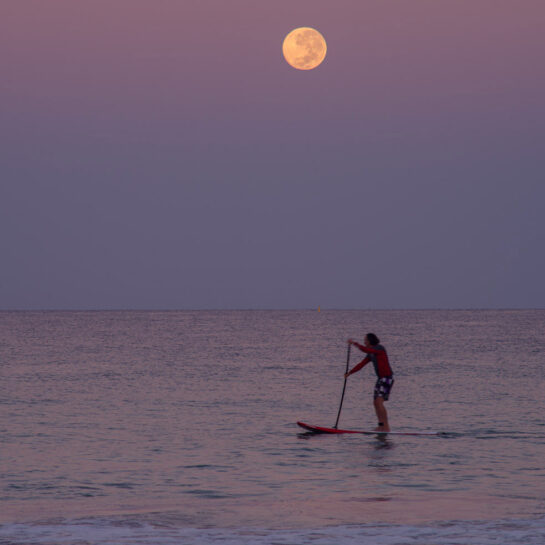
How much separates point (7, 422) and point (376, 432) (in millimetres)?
8909

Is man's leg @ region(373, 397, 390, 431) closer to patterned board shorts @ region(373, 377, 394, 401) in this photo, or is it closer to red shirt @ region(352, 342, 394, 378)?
patterned board shorts @ region(373, 377, 394, 401)

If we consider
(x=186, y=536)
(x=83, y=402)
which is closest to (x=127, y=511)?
(x=186, y=536)

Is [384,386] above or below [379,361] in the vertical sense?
below

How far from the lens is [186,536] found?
369 inches

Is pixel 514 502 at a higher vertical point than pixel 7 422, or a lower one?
higher

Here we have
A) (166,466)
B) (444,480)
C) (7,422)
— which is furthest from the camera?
(7,422)

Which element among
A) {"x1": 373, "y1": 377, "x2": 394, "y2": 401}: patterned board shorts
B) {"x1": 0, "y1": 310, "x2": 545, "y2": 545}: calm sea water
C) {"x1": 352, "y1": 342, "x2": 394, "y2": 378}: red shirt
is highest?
{"x1": 352, "y1": 342, "x2": 394, "y2": 378}: red shirt

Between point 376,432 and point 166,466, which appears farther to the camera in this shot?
point 376,432

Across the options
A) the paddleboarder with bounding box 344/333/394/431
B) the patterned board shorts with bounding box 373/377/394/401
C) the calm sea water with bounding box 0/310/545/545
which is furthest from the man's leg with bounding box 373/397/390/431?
the calm sea water with bounding box 0/310/545/545

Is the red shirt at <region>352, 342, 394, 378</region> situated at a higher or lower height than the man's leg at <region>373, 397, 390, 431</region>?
higher

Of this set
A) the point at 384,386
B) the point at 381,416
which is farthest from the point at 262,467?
the point at 384,386

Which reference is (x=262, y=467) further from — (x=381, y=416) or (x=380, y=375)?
(x=380, y=375)

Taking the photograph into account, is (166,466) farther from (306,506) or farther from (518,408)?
(518,408)

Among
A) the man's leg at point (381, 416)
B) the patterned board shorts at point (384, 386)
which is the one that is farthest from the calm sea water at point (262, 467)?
the patterned board shorts at point (384, 386)
